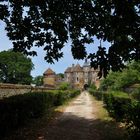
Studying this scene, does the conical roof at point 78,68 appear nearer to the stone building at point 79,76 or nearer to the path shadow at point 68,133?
the stone building at point 79,76

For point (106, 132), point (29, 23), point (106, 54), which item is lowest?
point (106, 132)

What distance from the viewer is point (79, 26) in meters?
13.5

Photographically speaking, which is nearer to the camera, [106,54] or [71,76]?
[106,54]

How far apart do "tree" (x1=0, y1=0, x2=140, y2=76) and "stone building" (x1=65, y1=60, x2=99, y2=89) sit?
493 ft

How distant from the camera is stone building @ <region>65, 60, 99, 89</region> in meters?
165

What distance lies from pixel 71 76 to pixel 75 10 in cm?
15378

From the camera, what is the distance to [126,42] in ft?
38.6

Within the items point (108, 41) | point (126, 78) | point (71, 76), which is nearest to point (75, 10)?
point (108, 41)

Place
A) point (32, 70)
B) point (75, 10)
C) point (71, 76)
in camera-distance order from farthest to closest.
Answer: point (71, 76), point (32, 70), point (75, 10)

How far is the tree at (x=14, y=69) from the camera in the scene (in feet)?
297

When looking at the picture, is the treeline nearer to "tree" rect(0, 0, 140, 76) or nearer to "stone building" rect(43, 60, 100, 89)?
"tree" rect(0, 0, 140, 76)

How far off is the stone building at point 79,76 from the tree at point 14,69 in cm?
7025

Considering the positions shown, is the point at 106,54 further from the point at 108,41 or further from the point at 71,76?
the point at 71,76

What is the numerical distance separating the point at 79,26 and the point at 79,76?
495ft
